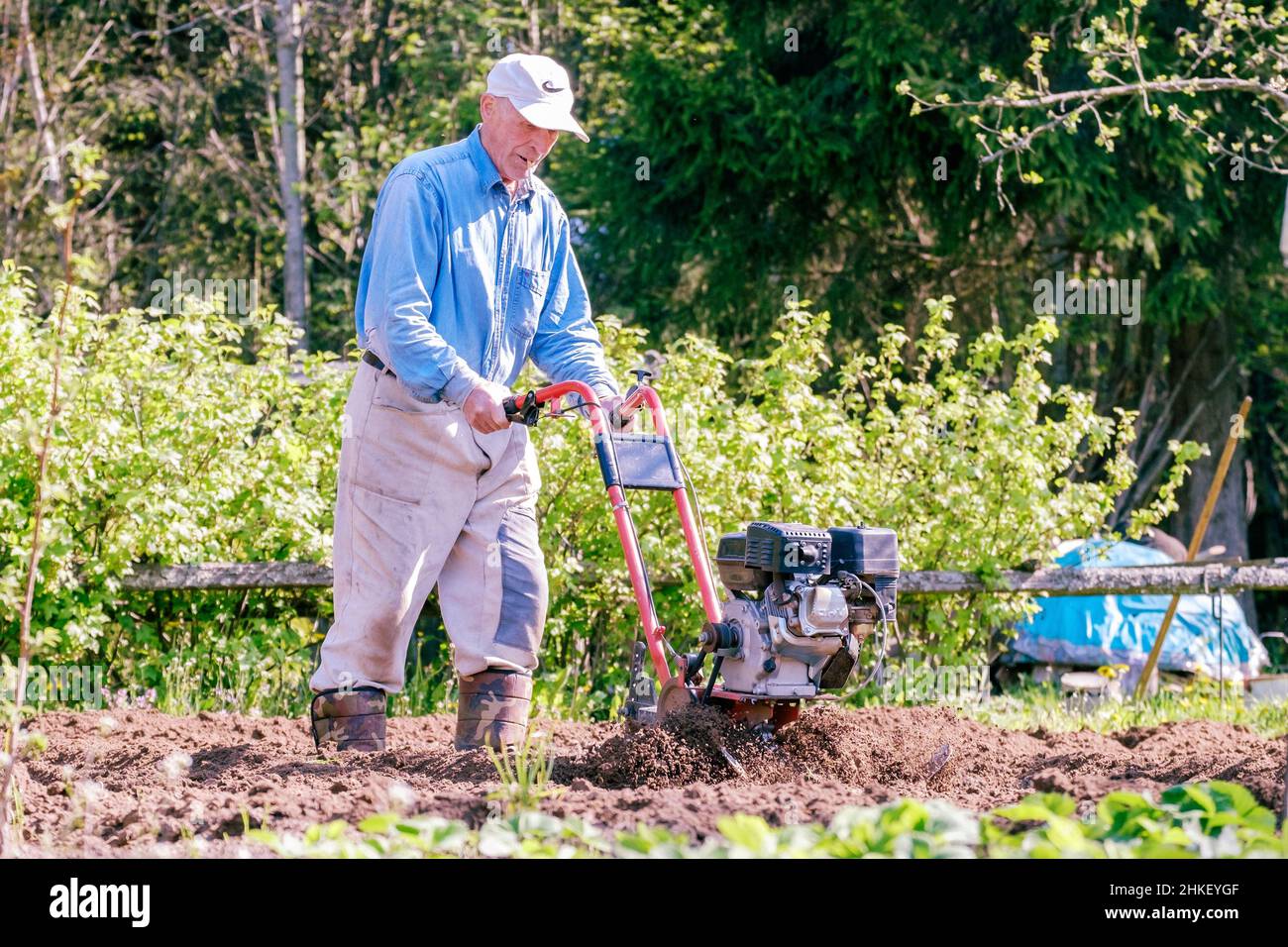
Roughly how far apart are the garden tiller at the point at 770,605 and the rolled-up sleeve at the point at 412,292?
23 cm

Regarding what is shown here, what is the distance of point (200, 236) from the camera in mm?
17453

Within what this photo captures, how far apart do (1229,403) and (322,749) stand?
10.5m

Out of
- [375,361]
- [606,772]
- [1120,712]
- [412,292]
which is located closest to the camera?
[606,772]

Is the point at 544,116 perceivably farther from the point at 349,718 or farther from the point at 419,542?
the point at 349,718

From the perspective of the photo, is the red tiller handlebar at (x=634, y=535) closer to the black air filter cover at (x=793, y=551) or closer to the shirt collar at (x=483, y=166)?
the black air filter cover at (x=793, y=551)

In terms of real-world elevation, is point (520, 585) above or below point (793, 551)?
below

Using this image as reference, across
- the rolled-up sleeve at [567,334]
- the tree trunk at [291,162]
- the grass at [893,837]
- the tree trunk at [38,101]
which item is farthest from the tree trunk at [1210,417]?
the grass at [893,837]

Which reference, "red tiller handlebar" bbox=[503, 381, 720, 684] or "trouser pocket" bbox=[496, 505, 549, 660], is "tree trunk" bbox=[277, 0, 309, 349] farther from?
"red tiller handlebar" bbox=[503, 381, 720, 684]

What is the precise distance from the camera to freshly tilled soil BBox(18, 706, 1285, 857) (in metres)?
3.64

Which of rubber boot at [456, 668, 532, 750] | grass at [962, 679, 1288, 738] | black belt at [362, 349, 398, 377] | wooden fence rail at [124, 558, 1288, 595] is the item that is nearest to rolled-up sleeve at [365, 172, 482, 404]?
black belt at [362, 349, 398, 377]

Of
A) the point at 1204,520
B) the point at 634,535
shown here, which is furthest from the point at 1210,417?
the point at 634,535

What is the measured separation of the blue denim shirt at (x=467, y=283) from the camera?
459 cm

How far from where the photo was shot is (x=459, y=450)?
15.9 ft

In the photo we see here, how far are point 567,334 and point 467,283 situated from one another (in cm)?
46
